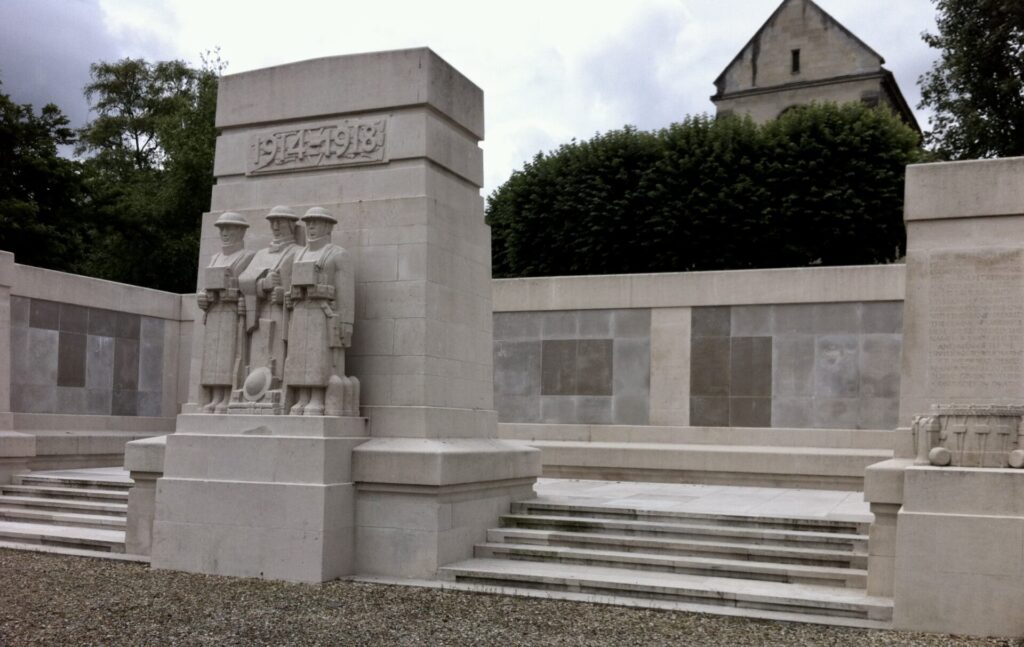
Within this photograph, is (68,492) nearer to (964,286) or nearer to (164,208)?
(964,286)

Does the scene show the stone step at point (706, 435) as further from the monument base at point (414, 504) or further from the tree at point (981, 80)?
the tree at point (981, 80)

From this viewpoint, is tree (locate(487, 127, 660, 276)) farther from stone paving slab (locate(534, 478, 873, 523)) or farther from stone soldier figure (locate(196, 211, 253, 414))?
stone soldier figure (locate(196, 211, 253, 414))

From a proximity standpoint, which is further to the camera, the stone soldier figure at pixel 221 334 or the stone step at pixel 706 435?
the stone step at pixel 706 435

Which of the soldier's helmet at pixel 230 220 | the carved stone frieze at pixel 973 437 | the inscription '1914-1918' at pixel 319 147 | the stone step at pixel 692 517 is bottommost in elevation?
the stone step at pixel 692 517

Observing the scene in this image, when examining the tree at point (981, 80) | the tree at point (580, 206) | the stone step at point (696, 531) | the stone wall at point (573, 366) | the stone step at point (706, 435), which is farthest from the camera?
the tree at point (580, 206)

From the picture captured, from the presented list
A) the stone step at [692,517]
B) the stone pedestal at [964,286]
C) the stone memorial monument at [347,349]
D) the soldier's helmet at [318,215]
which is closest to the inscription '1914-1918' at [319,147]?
the stone memorial monument at [347,349]

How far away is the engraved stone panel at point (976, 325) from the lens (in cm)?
906

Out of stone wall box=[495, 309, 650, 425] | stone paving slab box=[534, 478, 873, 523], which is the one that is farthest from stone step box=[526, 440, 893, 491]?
stone wall box=[495, 309, 650, 425]

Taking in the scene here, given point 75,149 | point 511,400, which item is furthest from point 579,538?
point 75,149

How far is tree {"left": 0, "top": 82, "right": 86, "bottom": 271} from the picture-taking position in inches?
1149

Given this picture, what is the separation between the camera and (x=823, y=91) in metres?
39.9

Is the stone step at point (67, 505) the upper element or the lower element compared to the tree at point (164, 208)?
lower

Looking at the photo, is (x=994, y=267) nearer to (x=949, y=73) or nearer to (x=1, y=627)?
(x=1, y=627)

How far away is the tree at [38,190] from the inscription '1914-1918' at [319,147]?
20.7 meters
